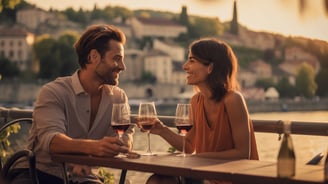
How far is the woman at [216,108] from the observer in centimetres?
208

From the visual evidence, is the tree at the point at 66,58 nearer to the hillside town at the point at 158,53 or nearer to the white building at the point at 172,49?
the hillside town at the point at 158,53

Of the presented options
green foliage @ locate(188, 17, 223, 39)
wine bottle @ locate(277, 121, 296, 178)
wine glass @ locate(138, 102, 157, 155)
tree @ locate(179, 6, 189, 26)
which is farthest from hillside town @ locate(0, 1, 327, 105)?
wine bottle @ locate(277, 121, 296, 178)

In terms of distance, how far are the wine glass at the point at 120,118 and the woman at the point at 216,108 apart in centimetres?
18

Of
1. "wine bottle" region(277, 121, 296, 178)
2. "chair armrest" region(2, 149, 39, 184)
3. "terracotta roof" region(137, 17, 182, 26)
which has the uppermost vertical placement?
"wine bottle" region(277, 121, 296, 178)

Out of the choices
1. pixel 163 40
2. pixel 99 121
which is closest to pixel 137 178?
pixel 99 121

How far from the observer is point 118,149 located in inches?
78.3

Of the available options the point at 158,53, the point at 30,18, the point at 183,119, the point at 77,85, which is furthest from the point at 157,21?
the point at 183,119

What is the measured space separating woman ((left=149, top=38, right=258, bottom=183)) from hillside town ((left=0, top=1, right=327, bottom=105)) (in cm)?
4675

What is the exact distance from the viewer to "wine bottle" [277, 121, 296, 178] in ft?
5.34

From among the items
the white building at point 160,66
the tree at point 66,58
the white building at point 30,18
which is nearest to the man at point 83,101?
the tree at point 66,58

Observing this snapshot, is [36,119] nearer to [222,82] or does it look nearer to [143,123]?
[143,123]

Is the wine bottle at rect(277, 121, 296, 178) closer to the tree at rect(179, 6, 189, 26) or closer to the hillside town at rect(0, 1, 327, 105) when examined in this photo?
the hillside town at rect(0, 1, 327, 105)

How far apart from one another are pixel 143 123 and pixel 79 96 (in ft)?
0.92

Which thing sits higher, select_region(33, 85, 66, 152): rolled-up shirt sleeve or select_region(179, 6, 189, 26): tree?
select_region(33, 85, 66, 152): rolled-up shirt sleeve
